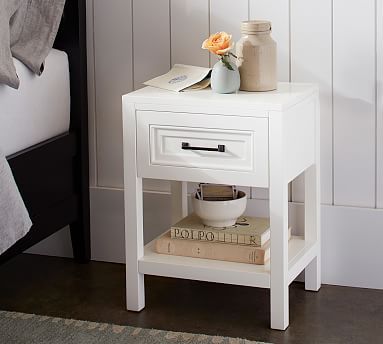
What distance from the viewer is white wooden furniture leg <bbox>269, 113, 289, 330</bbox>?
2.07 meters

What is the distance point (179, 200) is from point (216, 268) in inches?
13.6

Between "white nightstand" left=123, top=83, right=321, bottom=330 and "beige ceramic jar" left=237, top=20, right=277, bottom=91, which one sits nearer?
"white nightstand" left=123, top=83, right=321, bottom=330

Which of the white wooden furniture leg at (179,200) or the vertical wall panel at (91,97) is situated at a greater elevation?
the vertical wall panel at (91,97)

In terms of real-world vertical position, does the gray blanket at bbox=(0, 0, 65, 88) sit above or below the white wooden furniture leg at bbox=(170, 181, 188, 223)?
above

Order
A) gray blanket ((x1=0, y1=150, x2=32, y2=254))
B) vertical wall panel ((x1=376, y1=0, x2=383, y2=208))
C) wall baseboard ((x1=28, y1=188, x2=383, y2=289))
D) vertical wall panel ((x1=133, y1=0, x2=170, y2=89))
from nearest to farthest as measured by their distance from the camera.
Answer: gray blanket ((x1=0, y1=150, x2=32, y2=254)) < vertical wall panel ((x1=376, y1=0, x2=383, y2=208)) < wall baseboard ((x1=28, y1=188, x2=383, y2=289)) < vertical wall panel ((x1=133, y1=0, x2=170, y2=89))

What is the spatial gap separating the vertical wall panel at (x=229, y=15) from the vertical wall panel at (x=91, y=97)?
13.6 inches

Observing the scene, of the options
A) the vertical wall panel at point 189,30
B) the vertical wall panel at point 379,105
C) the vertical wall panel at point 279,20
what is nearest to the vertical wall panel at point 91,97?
the vertical wall panel at point 189,30

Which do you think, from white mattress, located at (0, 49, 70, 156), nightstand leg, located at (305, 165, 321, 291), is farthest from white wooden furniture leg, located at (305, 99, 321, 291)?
white mattress, located at (0, 49, 70, 156)

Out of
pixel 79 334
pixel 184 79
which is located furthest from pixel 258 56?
pixel 79 334

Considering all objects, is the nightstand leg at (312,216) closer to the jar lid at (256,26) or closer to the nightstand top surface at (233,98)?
the nightstand top surface at (233,98)

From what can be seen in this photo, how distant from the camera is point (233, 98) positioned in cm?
213

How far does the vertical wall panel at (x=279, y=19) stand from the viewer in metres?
2.39

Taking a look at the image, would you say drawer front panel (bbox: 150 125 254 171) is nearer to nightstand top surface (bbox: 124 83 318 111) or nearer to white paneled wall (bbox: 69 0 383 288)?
nightstand top surface (bbox: 124 83 318 111)

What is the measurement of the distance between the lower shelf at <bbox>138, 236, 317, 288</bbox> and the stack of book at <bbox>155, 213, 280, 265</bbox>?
1 cm
